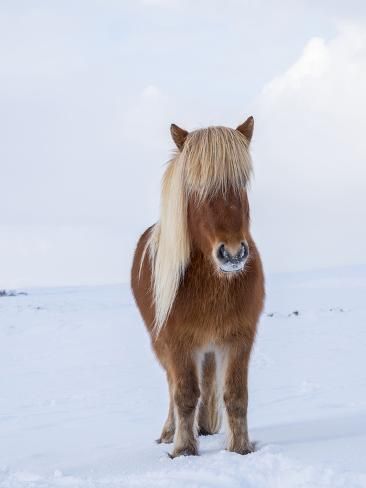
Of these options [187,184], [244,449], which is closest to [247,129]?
[187,184]

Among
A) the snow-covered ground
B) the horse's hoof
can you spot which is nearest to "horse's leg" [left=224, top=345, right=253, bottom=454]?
the horse's hoof

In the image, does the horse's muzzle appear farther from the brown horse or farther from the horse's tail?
the horse's tail

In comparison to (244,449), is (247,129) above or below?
above

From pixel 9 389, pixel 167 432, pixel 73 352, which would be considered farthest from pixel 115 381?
pixel 167 432

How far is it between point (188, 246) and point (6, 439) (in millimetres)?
3191

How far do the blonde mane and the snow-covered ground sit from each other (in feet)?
3.59

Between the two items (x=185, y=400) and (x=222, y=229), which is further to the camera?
(x=185, y=400)

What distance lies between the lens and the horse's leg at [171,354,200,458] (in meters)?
4.86

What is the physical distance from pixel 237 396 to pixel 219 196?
4.60ft

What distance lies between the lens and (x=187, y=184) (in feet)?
15.5

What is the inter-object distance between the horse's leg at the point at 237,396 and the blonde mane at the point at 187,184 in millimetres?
543

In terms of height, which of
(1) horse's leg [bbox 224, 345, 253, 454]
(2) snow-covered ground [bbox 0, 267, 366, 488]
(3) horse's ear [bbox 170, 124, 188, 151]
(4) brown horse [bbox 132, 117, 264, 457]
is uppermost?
(3) horse's ear [bbox 170, 124, 188, 151]

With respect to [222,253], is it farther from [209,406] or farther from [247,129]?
[209,406]

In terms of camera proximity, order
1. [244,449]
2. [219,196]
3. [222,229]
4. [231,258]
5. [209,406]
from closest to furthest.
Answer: [231,258] → [222,229] → [219,196] → [244,449] → [209,406]
